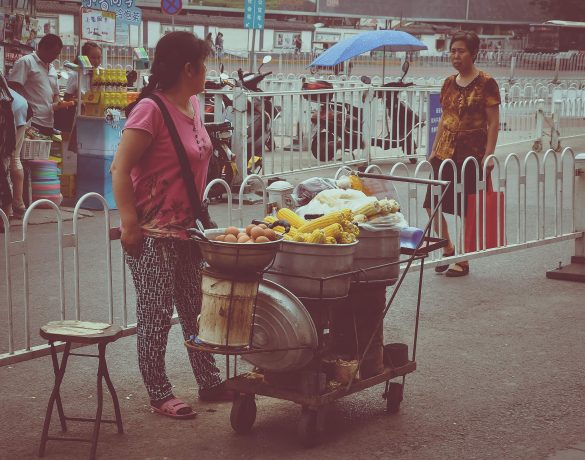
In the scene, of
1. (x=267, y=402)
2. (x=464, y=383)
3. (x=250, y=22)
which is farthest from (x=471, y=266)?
(x=250, y=22)

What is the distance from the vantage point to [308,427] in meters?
4.52

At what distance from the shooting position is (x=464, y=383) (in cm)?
559

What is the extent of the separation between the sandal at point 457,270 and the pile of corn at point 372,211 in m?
3.62

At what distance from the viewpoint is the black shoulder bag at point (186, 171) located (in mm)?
4645

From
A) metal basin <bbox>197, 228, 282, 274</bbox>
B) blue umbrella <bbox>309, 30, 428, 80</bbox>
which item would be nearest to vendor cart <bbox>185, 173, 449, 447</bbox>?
metal basin <bbox>197, 228, 282, 274</bbox>

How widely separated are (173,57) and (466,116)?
12.6 ft

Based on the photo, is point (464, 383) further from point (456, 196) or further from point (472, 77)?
point (472, 77)

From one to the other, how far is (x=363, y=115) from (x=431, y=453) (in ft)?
36.3

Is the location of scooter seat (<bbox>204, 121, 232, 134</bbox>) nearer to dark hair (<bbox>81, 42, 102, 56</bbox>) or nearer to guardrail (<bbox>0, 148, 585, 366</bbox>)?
guardrail (<bbox>0, 148, 585, 366</bbox>)

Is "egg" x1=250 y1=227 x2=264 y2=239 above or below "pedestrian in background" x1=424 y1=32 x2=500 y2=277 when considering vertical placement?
below

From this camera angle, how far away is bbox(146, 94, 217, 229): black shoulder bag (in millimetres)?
4645

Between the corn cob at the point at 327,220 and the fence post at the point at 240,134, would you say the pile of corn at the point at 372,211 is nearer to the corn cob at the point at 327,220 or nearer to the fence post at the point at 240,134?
the corn cob at the point at 327,220

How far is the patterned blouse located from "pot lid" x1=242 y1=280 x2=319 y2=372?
396 cm

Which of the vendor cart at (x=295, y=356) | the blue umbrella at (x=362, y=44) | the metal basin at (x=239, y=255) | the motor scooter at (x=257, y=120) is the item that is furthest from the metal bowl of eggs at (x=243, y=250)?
the blue umbrella at (x=362, y=44)
